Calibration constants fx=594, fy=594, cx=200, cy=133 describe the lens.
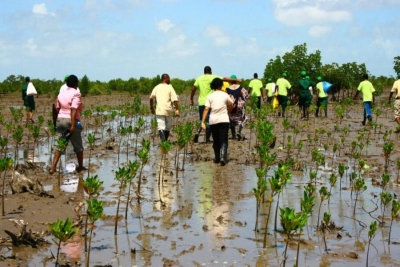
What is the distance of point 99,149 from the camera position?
44.0 feet

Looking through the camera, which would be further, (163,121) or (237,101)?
(237,101)

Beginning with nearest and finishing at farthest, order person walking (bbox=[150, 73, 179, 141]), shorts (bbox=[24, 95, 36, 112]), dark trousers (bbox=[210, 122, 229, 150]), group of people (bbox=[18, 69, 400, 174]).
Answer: group of people (bbox=[18, 69, 400, 174]) → dark trousers (bbox=[210, 122, 229, 150]) → person walking (bbox=[150, 73, 179, 141]) → shorts (bbox=[24, 95, 36, 112])

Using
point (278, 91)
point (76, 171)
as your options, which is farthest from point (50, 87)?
point (76, 171)

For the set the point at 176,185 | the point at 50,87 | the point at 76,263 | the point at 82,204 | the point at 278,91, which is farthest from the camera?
the point at 50,87

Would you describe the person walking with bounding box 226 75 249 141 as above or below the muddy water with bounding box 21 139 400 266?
above

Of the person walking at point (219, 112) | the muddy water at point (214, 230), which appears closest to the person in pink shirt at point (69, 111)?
the muddy water at point (214, 230)

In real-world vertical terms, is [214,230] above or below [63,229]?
below

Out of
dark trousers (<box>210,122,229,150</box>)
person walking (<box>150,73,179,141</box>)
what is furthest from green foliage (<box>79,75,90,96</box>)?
dark trousers (<box>210,122,229,150</box>)

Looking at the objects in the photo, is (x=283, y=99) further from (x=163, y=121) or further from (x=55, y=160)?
(x=55, y=160)

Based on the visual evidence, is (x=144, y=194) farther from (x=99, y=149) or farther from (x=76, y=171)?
(x=99, y=149)

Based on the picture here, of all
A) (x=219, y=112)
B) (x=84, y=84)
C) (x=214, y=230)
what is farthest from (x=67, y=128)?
(x=84, y=84)

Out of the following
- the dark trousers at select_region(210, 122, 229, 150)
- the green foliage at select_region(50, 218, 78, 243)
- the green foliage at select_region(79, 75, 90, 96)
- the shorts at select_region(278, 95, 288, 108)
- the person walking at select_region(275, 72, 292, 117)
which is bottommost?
the green foliage at select_region(50, 218, 78, 243)

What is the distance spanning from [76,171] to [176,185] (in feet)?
6.85

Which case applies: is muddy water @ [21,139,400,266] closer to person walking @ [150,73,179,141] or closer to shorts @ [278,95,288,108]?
person walking @ [150,73,179,141]
